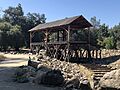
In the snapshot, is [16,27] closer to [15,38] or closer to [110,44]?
[15,38]

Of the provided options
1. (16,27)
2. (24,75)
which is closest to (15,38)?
(16,27)

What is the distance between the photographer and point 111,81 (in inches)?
806

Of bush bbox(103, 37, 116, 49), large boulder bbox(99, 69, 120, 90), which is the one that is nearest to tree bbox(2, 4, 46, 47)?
bush bbox(103, 37, 116, 49)

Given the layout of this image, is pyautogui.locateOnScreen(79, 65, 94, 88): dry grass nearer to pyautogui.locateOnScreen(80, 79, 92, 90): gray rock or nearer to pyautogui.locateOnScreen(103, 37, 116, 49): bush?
pyautogui.locateOnScreen(80, 79, 92, 90): gray rock

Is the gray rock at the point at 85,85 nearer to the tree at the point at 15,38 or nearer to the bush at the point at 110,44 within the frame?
the bush at the point at 110,44

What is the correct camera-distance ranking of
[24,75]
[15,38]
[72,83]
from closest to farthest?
[72,83] → [24,75] → [15,38]

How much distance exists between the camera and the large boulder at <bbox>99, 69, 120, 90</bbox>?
20109mm

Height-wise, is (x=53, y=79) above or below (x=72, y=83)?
above

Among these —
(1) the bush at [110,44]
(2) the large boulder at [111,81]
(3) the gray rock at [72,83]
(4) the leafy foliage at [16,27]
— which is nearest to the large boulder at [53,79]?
(3) the gray rock at [72,83]

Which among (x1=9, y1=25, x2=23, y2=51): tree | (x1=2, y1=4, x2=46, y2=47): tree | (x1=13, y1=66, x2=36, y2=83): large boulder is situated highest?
(x1=2, y1=4, x2=46, y2=47): tree

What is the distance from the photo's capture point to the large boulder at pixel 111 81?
792 inches

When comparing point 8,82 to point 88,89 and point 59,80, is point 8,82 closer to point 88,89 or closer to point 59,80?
point 59,80

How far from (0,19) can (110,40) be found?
45.4 m

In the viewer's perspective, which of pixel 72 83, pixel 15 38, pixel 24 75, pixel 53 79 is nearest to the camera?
pixel 72 83
